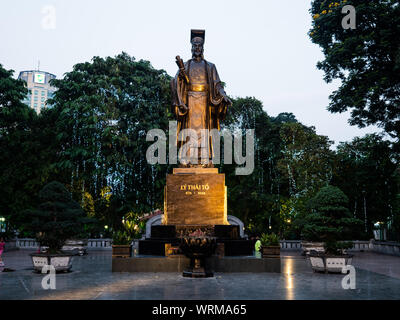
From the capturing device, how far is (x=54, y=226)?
11.3 m

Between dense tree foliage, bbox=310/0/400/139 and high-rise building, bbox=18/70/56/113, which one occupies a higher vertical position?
high-rise building, bbox=18/70/56/113

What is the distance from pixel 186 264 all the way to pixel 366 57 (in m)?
14.7

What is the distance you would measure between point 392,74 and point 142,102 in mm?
15855

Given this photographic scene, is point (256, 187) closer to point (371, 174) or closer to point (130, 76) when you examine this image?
point (371, 174)

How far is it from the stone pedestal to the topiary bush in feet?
10.5

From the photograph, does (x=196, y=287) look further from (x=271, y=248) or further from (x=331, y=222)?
(x=331, y=222)

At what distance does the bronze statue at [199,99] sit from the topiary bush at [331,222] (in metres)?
4.71

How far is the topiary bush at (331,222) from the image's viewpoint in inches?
439

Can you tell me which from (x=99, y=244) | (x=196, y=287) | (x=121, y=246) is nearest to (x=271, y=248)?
(x=196, y=287)

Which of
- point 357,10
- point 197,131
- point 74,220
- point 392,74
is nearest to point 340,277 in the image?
point 197,131

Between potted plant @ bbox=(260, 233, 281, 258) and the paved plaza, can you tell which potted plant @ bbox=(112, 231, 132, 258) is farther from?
potted plant @ bbox=(260, 233, 281, 258)

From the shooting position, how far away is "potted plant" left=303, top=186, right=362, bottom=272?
35.9ft

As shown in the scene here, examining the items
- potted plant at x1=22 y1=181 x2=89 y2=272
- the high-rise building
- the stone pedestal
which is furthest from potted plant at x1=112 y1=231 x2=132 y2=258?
the high-rise building

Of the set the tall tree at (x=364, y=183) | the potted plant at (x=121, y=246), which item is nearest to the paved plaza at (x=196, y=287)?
the potted plant at (x=121, y=246)
